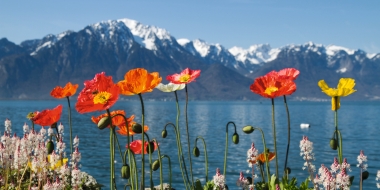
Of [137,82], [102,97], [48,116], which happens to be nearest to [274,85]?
[137,82]

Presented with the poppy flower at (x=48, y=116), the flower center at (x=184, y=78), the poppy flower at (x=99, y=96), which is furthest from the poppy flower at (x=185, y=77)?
the poppy flower at (x=99, y=96)

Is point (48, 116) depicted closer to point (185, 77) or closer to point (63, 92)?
point (63, 92)

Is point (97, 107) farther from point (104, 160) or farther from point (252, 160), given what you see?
point (104, 160)

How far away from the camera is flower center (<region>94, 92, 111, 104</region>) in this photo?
138 inches

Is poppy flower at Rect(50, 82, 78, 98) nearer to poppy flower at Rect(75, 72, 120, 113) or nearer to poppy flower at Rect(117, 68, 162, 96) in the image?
poppy flower at Rect(117, 68, 162, 96)

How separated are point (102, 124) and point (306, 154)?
1.84 metres

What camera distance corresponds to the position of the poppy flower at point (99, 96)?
11.5 feet

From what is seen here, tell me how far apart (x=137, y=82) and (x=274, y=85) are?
143 cm

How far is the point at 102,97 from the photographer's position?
3.55m

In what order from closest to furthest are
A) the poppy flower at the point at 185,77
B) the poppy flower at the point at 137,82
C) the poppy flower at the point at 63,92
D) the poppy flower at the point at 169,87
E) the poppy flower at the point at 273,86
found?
the poppy flower at the point at 137,82 → the poppy flower at the point at 273,86 → the poppy flower at the point at 185,77 → the poppy flower at the point at 169,87 → the poppy flower at the point at 63,92

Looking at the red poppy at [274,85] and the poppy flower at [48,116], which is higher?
the red poppy at [274,85]

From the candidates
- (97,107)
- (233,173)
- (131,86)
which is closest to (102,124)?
(97,107)

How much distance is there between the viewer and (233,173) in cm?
3044

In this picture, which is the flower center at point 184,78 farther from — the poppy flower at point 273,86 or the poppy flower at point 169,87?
the poppy flower at point 273,86
